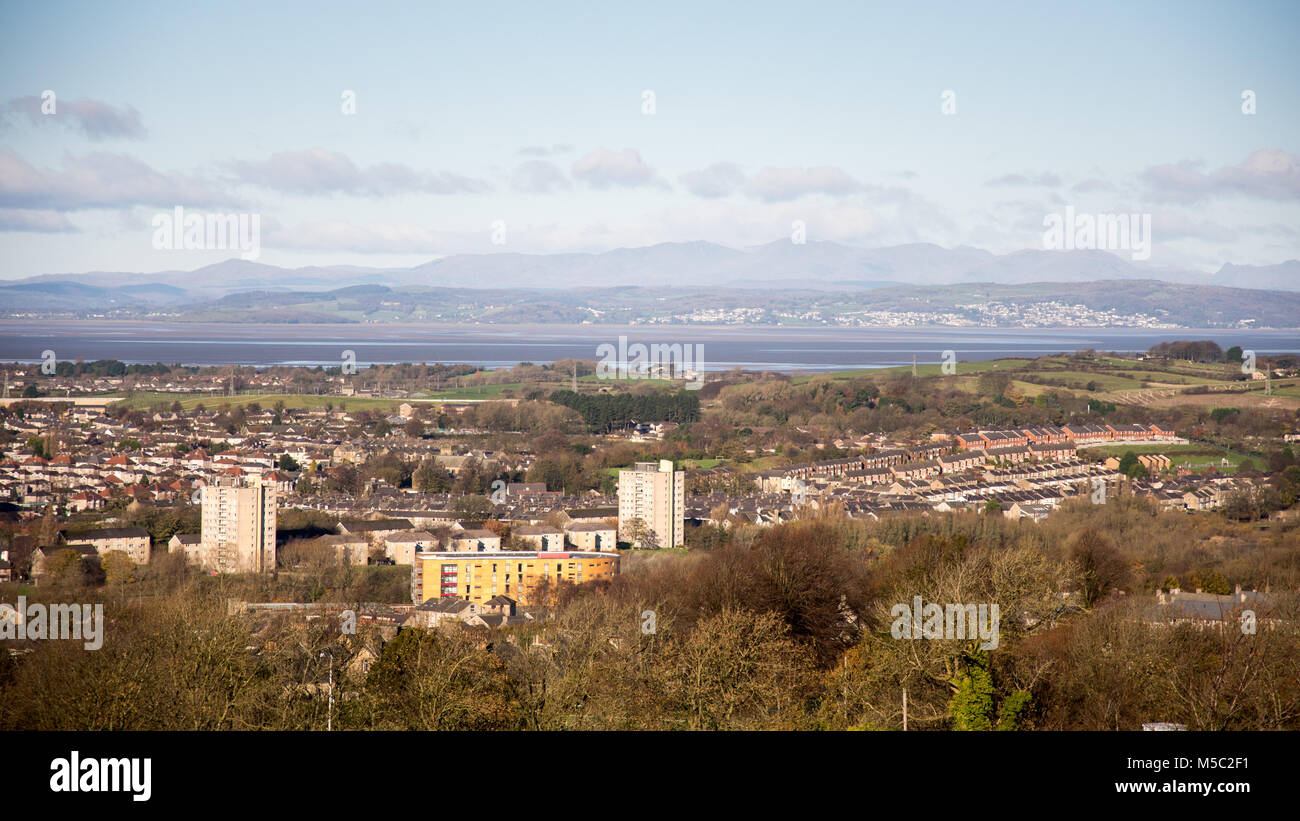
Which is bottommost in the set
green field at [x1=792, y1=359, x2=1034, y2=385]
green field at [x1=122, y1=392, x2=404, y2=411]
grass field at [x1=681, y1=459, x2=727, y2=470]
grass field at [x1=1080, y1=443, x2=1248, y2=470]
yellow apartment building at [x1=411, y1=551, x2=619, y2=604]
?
yellow apartment building at [x1=411, y1=551, x2=619, y2=604]
